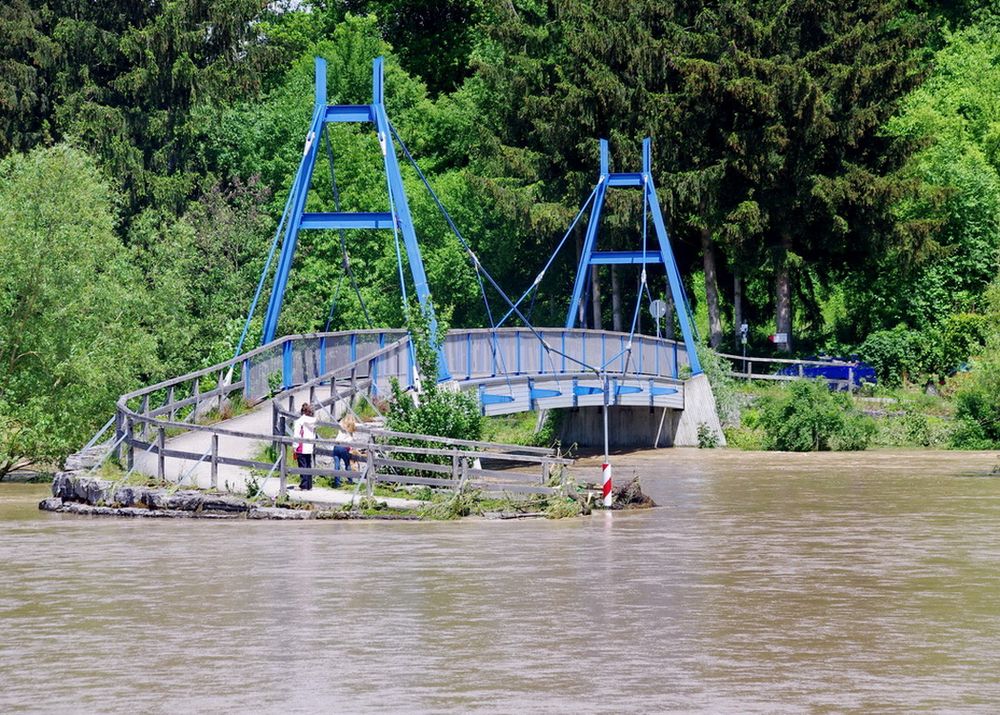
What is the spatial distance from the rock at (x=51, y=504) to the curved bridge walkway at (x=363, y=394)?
4.21 feet

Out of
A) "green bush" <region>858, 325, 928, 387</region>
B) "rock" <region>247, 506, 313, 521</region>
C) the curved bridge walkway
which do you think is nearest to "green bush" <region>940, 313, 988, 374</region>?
"green bush" <region>858, 325, 928, 387</region>

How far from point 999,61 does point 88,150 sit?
35.1m

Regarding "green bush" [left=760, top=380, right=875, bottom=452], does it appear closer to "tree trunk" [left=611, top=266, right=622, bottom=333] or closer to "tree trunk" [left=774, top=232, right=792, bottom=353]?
"tree trunk" [left=774, top=232, right=792, bottom=353]

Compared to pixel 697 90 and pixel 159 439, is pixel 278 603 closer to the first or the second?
pixel 159 439

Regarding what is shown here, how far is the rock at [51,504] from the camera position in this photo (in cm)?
3139

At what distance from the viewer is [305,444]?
30.0 m

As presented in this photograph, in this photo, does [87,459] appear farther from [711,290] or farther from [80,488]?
[711,290]

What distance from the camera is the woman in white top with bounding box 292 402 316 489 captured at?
29984mm

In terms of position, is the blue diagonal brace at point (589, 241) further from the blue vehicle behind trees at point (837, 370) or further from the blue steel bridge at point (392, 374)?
the blue vehicle behind trees at point (837, 370)

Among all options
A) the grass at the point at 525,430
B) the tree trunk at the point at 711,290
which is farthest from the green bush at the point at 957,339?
the grass at the point at 525,430

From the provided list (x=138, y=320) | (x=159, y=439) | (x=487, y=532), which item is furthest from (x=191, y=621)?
(x=138, y=320)

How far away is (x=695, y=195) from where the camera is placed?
6238cm

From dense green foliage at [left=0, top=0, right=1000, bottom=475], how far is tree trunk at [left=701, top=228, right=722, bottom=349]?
123 millimetres

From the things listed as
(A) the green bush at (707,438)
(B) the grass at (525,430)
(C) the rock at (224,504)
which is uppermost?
(B) the grass at (525,430)
